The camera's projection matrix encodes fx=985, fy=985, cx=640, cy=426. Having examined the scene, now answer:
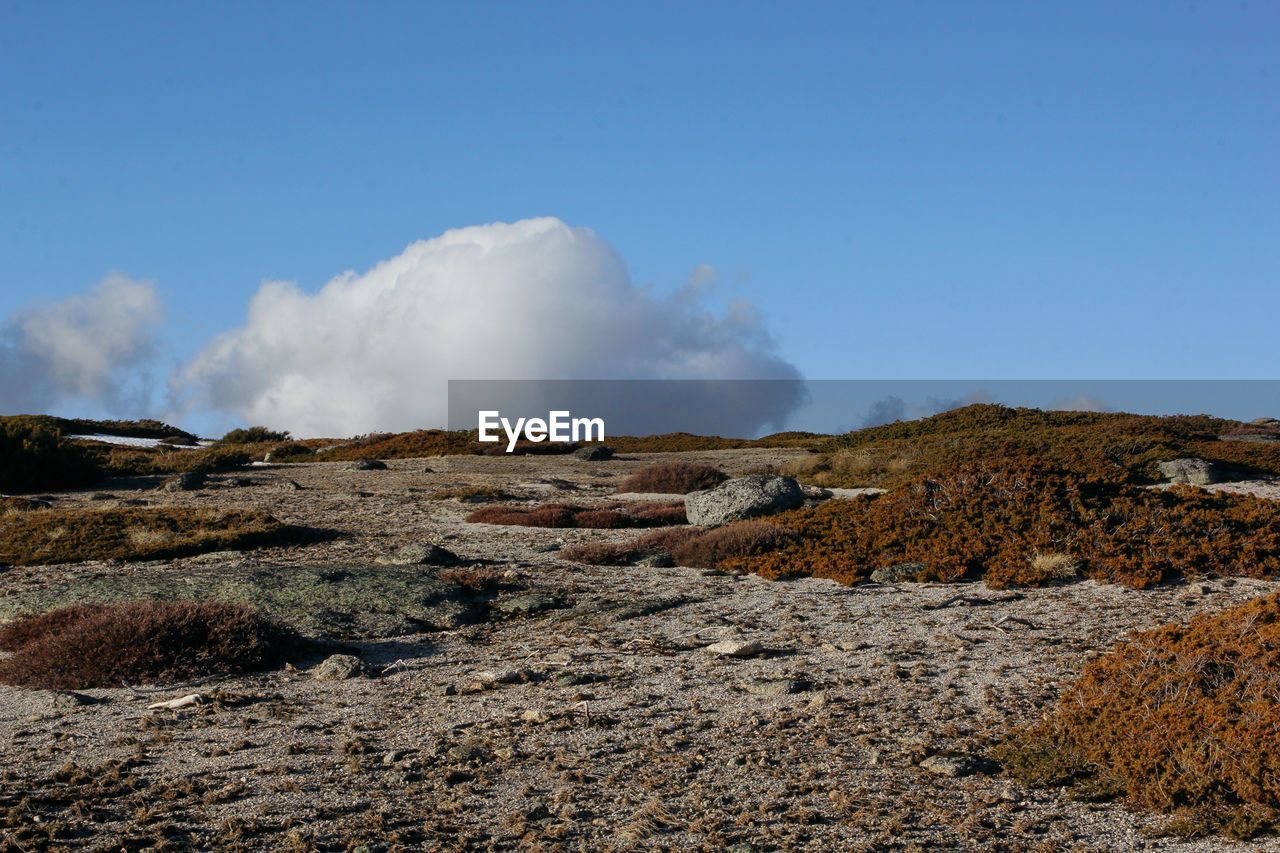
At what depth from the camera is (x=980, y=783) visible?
21.2 ft

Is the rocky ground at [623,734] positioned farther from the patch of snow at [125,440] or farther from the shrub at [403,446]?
the patch of snow at [125,440]

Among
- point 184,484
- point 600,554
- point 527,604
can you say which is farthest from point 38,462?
point 527,604

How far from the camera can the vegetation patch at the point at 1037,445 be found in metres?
27.6

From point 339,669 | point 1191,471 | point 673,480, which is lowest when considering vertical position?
point 339,669

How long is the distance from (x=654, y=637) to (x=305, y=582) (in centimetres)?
477

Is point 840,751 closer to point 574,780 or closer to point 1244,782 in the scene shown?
point 574,780

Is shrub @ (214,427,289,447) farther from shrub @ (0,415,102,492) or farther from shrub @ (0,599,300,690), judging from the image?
shrub @ (0,599,300,690)

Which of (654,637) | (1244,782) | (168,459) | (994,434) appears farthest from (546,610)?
(168,459)

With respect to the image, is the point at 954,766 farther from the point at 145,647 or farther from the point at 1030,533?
the point at 1030,533

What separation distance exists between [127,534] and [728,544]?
10.7 meters

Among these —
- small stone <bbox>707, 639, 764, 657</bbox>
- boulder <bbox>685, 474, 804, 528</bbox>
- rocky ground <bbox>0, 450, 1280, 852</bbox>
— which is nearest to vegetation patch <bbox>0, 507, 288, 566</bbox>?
rocky ground <bbox>0, 450, 1280, 852</bbox>

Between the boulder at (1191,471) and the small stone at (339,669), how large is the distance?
932 inches

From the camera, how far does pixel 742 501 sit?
19812 millimetres

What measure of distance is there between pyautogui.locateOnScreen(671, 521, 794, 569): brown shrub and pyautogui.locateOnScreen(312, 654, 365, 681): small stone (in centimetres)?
698
